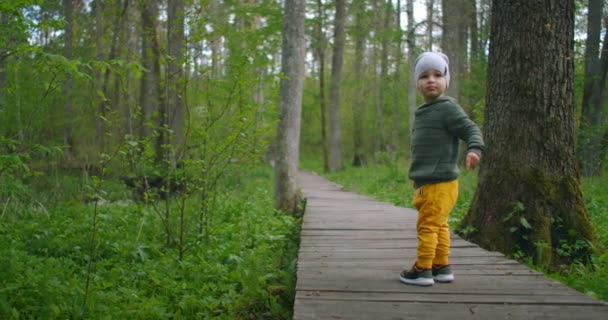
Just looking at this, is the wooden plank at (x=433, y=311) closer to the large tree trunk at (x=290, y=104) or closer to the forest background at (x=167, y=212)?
the forest background at (x=167, y=212)

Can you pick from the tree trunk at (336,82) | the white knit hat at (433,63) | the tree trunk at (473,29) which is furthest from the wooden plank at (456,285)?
the tree trunk at (336,82)

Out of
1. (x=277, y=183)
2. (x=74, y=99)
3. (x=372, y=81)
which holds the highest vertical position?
(x=372, y=81)

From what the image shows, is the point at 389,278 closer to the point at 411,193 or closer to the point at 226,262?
the point at 226,262

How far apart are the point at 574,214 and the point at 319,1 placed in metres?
18.1

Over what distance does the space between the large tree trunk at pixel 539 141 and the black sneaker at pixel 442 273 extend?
1564 mm

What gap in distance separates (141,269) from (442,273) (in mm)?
2886

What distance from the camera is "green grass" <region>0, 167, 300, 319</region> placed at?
11.2ft

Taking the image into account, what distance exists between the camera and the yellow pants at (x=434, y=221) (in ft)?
10.8

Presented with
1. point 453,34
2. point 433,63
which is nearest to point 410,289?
point 433,63

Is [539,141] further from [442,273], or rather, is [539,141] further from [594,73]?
[594,73]

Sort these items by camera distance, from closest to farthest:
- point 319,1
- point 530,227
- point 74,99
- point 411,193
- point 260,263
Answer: point 530,227 → point 260,263 → point 411,193 → point 74,99 → point 319,1

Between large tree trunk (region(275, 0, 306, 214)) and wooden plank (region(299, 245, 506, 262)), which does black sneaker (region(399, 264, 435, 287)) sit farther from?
large tree trunk (region(275, 0, 306, 214))

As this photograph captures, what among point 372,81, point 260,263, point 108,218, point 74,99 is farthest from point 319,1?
point 260,263

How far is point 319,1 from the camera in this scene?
67.6 feet
